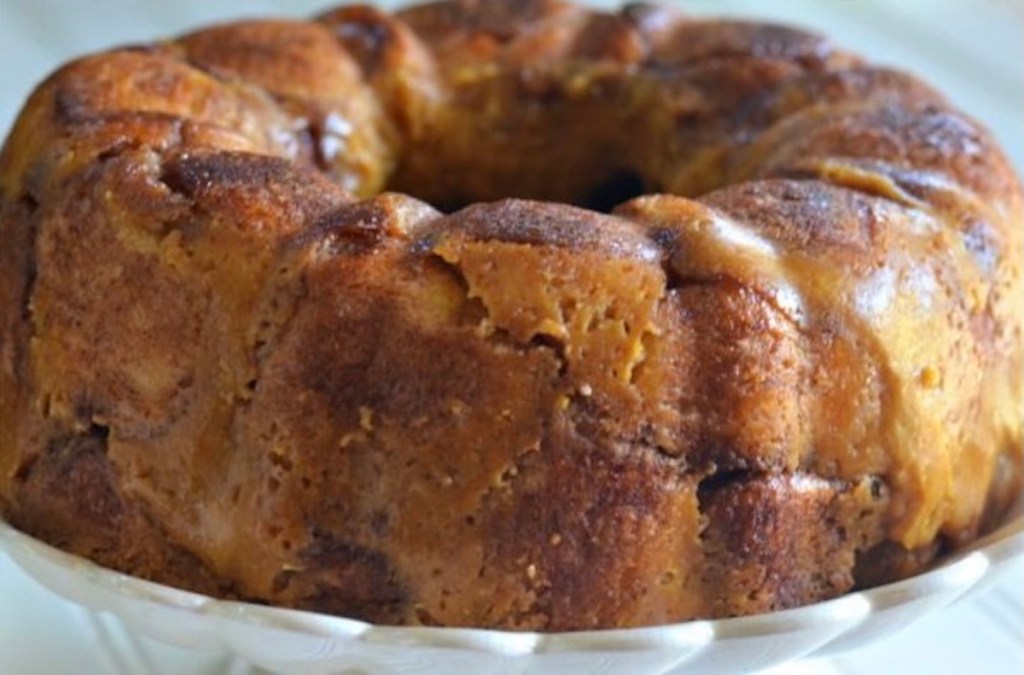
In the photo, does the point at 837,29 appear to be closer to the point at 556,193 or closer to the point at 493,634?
the point at 556,193

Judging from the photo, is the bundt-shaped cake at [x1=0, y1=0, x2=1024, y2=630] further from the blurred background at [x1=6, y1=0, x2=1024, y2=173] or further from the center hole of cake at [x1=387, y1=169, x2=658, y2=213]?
the blurred background at [x1=6, y1=0, x2=1024, y2=173]

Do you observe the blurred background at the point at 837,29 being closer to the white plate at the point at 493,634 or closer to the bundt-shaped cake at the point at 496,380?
the bundt-shaped cake at the point at 496,380

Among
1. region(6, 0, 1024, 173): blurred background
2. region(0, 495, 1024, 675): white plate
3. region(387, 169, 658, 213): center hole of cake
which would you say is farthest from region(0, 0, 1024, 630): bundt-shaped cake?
region(6, 0, 1024, 173): blurred background

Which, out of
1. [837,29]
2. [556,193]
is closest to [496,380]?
[556,193]

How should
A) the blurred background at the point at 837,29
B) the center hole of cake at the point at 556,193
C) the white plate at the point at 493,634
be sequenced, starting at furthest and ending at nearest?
the blurred background at the point at 837,29 → the center hole of cake at the point at 556,193 → the white plate at the point at 493,634

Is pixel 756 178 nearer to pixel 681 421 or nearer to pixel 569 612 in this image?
pixel 681 421

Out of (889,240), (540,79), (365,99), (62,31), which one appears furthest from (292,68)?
(62,31)

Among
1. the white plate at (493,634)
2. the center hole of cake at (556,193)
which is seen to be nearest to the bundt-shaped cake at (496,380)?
the white plate at (493,634)
